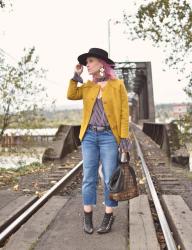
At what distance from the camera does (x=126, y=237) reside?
4.21 meters

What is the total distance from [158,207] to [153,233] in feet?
3.50

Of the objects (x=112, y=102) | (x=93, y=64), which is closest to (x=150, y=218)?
(x=112, y=102)

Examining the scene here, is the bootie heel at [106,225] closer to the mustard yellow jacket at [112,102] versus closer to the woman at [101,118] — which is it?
the woman at [101,118]

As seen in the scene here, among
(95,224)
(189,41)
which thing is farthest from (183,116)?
(95,224)

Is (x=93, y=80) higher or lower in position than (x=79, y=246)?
higher

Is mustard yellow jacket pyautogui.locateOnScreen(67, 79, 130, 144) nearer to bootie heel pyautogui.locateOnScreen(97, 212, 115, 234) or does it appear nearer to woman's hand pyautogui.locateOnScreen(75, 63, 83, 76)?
woman's hand pyautogui.locateOnScreen(75, 63, 83, 76)

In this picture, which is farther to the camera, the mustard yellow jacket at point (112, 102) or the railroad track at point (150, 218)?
the mustard yellow jacket at point (112, 102)

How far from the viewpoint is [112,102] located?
14.1 feet

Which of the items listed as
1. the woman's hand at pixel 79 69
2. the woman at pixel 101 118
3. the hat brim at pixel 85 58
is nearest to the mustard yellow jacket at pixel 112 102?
the woman at pixel 101 118

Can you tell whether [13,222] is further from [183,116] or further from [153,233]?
[183,116]

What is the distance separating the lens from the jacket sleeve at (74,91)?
14.5 feet

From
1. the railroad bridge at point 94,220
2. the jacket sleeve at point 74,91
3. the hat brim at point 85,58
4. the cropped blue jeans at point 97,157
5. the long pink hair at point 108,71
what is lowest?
the railroad bridge at point 94,220

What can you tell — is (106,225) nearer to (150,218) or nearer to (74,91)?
(150,218)

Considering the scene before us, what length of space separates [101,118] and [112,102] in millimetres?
201
